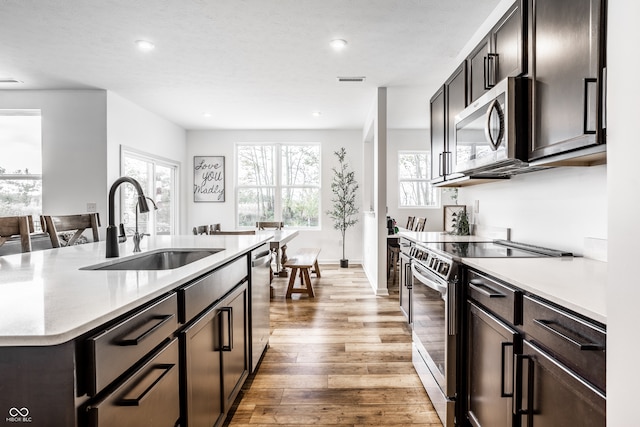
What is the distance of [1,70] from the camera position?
3.93 meters

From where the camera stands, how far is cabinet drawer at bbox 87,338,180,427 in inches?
33.2

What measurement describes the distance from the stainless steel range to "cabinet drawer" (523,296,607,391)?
0.56 metres

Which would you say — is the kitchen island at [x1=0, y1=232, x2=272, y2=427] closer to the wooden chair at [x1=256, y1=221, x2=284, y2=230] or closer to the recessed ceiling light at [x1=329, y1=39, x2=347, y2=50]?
the recessed ceiling light at [x1=329, y1=39, x2=347, y2=50]

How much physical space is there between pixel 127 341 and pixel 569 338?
119cm

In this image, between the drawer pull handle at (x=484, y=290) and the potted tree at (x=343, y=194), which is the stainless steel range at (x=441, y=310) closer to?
the drawer pull handle at (x=484, y=290)

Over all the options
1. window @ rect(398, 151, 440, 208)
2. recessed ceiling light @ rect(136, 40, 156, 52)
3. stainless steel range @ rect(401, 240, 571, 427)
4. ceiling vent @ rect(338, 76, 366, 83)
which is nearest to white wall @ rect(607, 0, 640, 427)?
stainless steel range @ rect(401, 240, 571, 427)

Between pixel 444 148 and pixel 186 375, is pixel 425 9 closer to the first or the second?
pixel 444 148

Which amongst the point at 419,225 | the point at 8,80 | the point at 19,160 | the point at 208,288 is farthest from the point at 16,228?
the point at 419,225

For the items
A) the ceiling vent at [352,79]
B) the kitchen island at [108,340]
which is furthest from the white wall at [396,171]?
the kitchen island at [108,340]

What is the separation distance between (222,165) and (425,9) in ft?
17.1

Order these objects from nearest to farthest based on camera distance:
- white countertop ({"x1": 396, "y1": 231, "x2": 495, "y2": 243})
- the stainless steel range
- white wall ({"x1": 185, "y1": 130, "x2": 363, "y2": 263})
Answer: the stainless steel range < white countertop ({"x1": 396, "y1": 231, "x2": 495, "y2": 243}) < white wall ({"x1": 185, "y1": 130, "x2": 363, "y2": 263})

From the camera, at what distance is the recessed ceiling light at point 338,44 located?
3.26 meters

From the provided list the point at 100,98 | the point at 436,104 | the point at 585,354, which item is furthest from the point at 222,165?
the point at 585,354

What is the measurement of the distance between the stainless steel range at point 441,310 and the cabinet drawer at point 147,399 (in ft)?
4.18
